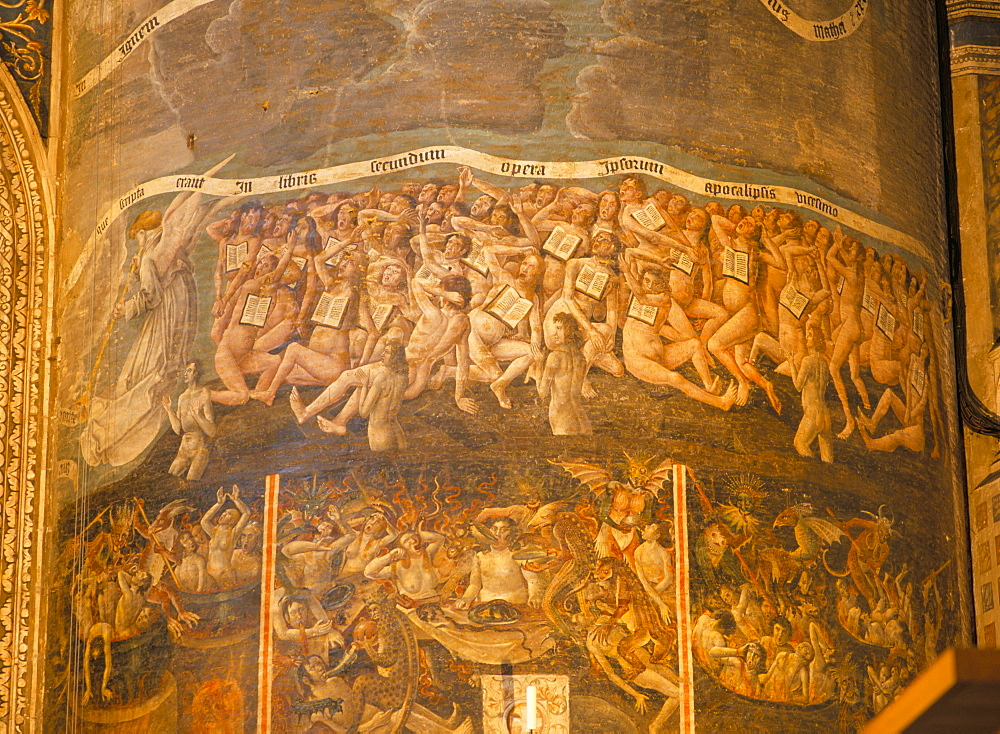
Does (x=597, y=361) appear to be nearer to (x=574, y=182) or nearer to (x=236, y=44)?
(x=574, y=182)

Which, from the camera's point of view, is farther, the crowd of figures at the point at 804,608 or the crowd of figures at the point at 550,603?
the crowd of figures at the point at 804,608

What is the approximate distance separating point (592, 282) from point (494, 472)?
1.43 m

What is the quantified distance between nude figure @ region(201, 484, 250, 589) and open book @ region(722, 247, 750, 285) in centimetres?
350

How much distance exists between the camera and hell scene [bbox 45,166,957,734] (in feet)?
27.7

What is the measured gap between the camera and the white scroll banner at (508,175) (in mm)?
9383

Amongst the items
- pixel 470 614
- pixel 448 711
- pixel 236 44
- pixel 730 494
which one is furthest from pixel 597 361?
pixel 236 44

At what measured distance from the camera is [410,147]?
9.45 meters

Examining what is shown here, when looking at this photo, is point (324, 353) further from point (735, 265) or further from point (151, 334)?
point (735, 265)

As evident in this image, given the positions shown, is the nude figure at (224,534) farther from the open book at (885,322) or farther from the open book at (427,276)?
the open book at (885,322)

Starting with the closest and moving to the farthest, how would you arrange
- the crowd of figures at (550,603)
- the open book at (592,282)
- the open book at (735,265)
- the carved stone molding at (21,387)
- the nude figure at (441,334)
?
the crowd of figures at (550,603), the nude figure at (441,334), the open book at (592,282), the open book at (735,265), the carved stone molding at (21,387)

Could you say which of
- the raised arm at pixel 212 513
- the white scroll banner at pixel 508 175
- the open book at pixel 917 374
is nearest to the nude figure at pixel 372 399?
the raised arm at pixel 212 513

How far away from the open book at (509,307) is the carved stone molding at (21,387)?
11.6 ft

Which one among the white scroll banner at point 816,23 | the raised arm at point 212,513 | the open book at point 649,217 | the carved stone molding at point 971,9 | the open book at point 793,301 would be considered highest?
the carved stone molding at point 971,9

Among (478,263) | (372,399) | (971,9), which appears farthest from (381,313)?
(971,9)
